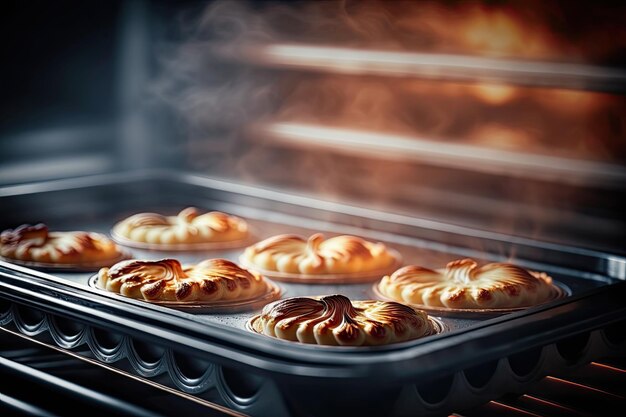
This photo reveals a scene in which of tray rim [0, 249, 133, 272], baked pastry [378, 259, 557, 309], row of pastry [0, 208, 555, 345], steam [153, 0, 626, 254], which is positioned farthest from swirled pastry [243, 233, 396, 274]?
steam [153, 0, 626, 254]

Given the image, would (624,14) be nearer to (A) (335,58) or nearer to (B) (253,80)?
(A) (335,58)

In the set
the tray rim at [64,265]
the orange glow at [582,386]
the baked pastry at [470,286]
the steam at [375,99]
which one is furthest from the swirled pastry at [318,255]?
the steam at [375,99]

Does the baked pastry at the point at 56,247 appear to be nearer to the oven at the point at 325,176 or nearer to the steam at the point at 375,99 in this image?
the oven at the point at 325,176

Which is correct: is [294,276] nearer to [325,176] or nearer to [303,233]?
[303,233]

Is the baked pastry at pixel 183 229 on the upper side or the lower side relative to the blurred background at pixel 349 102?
lower

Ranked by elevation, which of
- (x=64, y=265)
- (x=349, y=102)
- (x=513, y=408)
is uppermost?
(x=349, y=102)

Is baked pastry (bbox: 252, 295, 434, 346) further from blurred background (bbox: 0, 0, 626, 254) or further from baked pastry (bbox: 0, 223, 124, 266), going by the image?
blurred background (bbox: 0, 0, 626, 254)

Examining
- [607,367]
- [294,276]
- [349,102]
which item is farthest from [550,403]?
[349,102]
